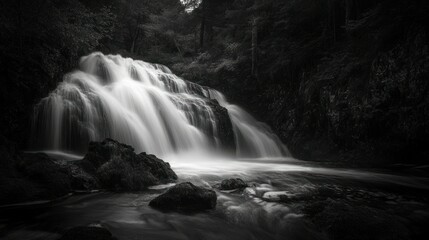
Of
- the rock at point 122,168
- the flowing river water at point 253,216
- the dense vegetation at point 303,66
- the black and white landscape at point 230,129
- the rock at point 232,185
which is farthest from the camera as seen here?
the dense vegetation at point 303,66

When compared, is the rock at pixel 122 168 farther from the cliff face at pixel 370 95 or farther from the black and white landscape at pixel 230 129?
the cliff face at pixel 370 95

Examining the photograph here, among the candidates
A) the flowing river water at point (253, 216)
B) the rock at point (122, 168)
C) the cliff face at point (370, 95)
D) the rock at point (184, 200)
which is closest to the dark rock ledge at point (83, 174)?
the rock at point (122, 168)

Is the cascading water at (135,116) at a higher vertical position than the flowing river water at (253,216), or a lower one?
higher

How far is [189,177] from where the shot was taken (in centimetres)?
770

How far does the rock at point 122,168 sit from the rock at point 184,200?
1.33 meters

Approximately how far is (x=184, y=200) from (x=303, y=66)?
1179 cm

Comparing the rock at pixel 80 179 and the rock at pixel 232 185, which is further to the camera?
the rock at pixel 232 185

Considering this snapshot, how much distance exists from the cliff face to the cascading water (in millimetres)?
2604

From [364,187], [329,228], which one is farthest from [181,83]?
[329,228]

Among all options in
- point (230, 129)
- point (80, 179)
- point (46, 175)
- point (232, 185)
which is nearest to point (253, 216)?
point (232, 185)

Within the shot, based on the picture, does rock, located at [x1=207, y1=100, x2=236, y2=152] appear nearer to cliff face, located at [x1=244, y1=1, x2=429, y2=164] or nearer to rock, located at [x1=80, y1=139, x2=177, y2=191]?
cliff face, located at [x1=244, y1=1, x2=429, y2=164]

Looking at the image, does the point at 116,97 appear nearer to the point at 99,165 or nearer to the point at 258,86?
the point at 99,165

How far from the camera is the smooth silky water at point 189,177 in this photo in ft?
13.4

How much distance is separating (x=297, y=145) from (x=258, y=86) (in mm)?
4766
